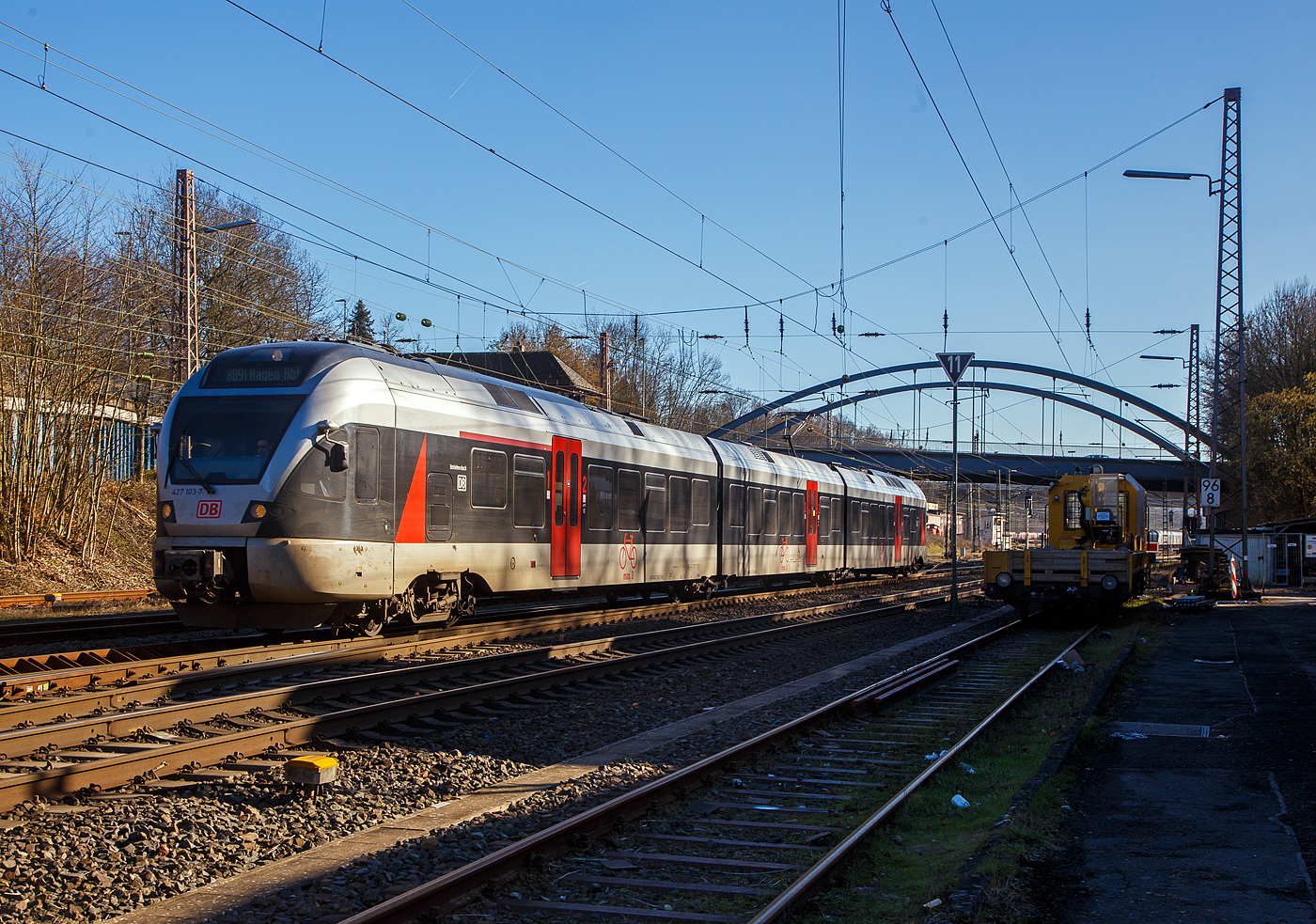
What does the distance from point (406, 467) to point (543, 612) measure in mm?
6312

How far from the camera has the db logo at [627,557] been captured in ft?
61.8

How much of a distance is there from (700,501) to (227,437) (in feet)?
37.9

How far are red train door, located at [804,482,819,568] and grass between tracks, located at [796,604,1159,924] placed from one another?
17727 millimetres

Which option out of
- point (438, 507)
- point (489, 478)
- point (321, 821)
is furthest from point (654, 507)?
point (321, 821)

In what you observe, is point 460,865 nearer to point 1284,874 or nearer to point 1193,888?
point 1193,888

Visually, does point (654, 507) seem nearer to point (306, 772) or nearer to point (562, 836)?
point (306, 772)

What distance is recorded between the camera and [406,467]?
43.3 ft

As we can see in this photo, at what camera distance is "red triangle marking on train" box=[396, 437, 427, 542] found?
518 inches

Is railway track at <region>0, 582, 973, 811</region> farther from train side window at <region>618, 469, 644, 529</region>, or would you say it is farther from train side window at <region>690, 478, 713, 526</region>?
train side window at <region>690, 478, 713, 526</region>

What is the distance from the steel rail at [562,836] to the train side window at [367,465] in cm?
590

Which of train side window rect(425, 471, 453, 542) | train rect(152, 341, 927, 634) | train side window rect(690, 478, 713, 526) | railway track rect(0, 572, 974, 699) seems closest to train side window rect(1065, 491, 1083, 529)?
train side window rect(690, 478, 713, 526)

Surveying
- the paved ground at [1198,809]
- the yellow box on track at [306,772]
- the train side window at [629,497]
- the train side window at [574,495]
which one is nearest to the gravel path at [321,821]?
the yellow box on track at [306,772]

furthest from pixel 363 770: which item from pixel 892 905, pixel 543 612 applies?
pixel 543 612

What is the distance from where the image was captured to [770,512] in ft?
85.1
